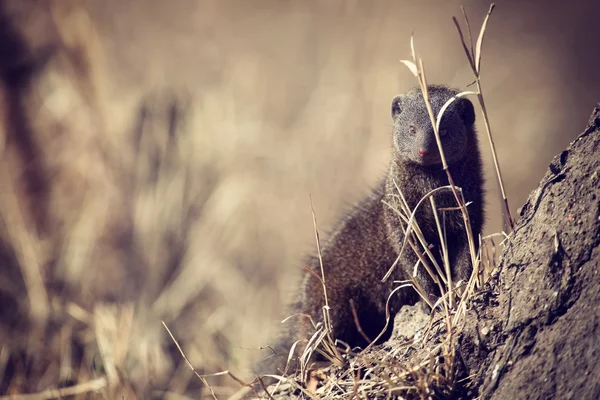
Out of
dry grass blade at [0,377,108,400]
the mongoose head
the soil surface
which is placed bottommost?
dry grass blade at [0,377,108,400]

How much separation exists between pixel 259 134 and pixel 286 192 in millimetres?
738

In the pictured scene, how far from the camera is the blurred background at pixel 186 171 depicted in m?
4.61

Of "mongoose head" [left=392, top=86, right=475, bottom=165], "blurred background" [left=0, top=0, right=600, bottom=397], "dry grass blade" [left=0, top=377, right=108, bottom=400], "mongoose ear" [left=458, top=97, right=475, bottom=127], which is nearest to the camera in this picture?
"mongoose head" [left=392, top=86, right=475, bottom=165]

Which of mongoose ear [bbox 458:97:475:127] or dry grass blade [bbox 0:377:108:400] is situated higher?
mongoose ear [bbox 458:97:475:127]

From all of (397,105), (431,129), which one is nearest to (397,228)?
(431,129)

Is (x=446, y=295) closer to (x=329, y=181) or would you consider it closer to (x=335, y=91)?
(x=329, y=181)

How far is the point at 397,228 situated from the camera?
290 cm

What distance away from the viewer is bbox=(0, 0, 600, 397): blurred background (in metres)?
4.61

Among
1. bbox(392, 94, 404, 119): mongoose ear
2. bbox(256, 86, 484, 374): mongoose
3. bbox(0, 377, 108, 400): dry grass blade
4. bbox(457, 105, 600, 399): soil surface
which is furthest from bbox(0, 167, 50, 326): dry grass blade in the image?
bbox(457, 105, 600, 399): soil surface

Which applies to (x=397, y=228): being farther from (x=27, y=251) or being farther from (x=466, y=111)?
(x=27, y=251)

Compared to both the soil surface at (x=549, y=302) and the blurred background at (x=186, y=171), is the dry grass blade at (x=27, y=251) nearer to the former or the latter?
the blurred background at (x=186, y=171)

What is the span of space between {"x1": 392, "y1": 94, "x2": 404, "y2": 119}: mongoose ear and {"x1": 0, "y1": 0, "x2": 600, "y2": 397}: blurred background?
24.0 inches

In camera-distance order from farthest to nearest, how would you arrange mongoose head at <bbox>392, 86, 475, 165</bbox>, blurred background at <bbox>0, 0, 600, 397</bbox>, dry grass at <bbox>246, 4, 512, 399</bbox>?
blurred background at <bbox>0, 0, 600, 397</bbox> → mongoose head at <bbox>392, 86, 475, 165</bbox> → dry grass at <bbox>246, 4, 512, 399</bbox>

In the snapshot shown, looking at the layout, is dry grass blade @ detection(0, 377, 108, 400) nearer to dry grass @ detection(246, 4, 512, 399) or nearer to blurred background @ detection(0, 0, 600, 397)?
blurred background @ detection(0, 0, 600, 397)
